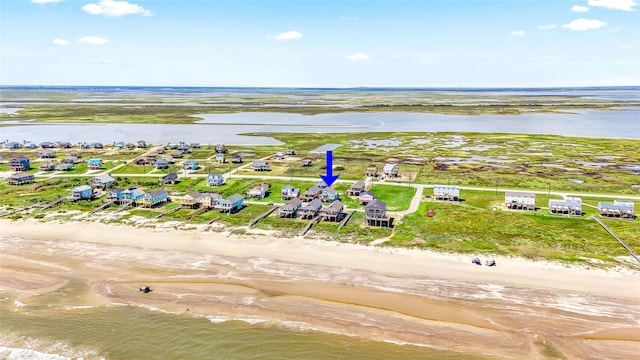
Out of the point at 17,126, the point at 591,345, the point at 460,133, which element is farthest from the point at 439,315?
the point at 17,126

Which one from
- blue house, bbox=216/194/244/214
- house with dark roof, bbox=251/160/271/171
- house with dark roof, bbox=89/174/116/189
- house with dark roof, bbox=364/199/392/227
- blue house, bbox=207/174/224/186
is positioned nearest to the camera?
house with dark roof, bbox=364/199/392/227

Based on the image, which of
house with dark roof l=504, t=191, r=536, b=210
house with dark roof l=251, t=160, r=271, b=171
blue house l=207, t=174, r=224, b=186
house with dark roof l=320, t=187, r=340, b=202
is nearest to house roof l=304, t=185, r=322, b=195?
house with dark roof l=320, t=187, r=340, b=202

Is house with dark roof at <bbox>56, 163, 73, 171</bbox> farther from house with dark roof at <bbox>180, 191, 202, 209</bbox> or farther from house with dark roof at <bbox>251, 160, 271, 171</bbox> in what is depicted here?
house with dark roof at <bbox>180, 191, 202, 209</bbox>

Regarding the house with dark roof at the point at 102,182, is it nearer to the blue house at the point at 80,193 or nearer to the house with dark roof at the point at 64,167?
the blue house at the point at 80,193

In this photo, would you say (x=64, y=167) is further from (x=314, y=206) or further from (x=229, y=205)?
(x=314, y=206)

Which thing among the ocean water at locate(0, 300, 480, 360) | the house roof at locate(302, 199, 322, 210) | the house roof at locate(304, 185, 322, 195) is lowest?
the ocean water at locate(0, 300, 480, 360)

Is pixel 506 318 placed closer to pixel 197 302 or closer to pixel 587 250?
pixel 587 250
